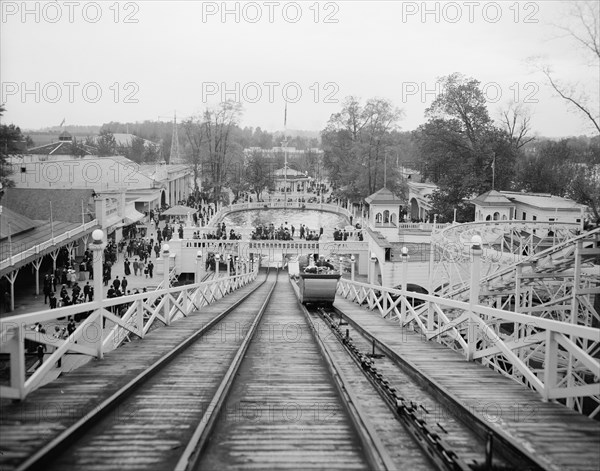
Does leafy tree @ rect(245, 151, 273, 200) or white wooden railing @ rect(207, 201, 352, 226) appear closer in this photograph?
white wooden railing @ rect(207, 201, 352, 226)

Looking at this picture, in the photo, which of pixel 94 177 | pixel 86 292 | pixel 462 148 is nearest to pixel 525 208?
pixel 462 148

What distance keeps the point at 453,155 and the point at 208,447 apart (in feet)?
160

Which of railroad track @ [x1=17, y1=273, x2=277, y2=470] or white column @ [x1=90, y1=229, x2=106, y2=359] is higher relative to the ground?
white column @ [x1=90, y1=229, x2=106, y2=359]

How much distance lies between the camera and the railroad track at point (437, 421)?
532cm

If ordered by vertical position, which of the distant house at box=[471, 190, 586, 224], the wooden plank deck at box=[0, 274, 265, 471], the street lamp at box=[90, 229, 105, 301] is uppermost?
the distant house at box=[471, 190, 586, 224]

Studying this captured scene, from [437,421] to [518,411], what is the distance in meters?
0.99

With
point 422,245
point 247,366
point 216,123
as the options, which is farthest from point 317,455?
point 216,123

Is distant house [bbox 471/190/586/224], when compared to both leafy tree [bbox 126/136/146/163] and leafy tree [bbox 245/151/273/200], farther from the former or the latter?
leafy tree [bbox 126/136/146/163]

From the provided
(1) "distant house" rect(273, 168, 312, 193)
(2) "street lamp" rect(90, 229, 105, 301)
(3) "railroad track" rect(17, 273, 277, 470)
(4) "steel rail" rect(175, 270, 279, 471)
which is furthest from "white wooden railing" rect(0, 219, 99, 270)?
(1) "distant house" rect(273, 168, 312, 193)

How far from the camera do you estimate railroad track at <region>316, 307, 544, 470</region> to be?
5.32m

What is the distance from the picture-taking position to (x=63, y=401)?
6781 mm

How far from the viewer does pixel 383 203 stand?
49.0m

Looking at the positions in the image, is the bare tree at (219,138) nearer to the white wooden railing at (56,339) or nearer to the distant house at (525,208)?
the distant house at (525,208)

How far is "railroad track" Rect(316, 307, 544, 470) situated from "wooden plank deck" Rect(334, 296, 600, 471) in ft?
0.49
